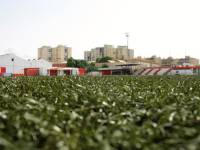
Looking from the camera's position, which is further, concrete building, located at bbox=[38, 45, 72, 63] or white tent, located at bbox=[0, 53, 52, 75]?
concrete building, located at bbox=[38, 45, 72, 63]

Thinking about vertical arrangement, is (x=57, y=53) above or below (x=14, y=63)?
above

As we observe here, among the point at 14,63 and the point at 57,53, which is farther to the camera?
the point at 57,53

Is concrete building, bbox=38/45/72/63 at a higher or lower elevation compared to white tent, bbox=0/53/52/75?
higher

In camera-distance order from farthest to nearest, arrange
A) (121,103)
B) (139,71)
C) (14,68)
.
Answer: (139,71) → (14,68) → (121,103)

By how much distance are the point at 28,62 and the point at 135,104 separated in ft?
254

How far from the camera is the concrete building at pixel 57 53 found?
563ft

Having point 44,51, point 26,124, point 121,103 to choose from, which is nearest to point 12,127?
point 26,124

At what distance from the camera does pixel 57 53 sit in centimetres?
17262

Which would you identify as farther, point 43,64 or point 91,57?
point 91,57

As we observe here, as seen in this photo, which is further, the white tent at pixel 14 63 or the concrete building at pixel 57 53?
the concrete building at pixel 57 53

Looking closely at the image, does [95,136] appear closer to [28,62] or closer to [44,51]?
[28,62]

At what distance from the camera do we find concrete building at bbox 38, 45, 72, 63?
171750 millimetres

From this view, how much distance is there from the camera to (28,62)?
80750 millimetres

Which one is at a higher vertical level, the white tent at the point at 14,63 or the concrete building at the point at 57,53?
the concrete building at the point at 57,53
